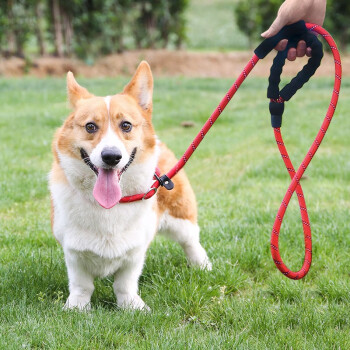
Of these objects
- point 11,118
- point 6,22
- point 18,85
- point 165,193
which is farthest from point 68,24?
point 165,193

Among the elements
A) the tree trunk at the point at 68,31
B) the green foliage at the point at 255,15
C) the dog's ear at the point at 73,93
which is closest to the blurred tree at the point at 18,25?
the tree trunk at the point at 68,31

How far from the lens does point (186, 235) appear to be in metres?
3.51

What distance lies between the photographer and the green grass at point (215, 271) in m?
2.57

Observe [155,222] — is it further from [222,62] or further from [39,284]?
[222,62]

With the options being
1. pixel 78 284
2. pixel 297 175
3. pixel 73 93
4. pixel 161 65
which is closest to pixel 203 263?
pixel 78 284

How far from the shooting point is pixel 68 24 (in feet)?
58.6

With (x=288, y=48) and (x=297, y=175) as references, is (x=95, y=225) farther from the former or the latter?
(x=288, y=48)

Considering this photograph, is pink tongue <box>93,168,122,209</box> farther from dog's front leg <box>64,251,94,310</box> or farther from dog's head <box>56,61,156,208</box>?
dog's front leg <box>64,251,94,310</box>

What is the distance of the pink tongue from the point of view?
8.69ft

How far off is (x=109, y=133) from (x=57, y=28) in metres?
15.8

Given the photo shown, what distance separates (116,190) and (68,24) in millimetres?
16441

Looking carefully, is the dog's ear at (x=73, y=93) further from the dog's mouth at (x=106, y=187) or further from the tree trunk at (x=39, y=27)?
the tree trunk at (x=39, y=27)

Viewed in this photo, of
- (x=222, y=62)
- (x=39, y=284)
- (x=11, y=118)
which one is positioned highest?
(x=39, y=284)

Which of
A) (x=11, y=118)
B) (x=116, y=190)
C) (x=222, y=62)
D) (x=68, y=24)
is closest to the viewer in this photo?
(x=116, y=190)
